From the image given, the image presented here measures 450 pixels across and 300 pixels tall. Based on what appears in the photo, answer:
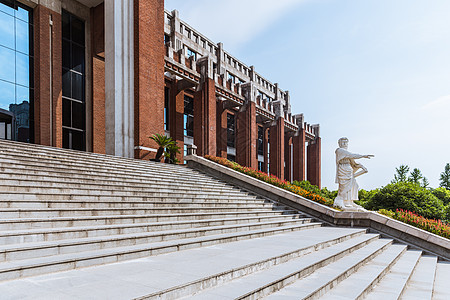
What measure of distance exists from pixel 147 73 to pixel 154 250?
13087 mm

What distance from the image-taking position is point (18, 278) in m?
3.12

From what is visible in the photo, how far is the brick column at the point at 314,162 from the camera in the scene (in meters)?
41.4

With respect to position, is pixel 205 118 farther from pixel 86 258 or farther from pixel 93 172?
pixel 86 258

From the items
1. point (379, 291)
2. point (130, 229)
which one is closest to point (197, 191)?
point (130, 229)

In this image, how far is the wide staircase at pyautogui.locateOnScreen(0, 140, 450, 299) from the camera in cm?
318

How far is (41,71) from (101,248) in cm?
1433

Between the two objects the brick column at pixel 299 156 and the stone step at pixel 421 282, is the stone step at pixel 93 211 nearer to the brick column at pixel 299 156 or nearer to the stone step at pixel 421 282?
the stone step at pixel 421 282

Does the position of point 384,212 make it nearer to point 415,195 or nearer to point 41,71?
point 415,195

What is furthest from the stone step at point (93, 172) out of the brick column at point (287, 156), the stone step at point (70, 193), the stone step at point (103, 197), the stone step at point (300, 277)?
the brick column at point (287, 156)

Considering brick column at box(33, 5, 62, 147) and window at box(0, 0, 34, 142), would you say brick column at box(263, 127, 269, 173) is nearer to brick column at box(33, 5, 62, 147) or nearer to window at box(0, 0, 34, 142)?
brick column at box(33, 5, 62, 147)

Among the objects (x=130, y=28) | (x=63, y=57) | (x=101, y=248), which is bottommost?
(x=101, y=248)

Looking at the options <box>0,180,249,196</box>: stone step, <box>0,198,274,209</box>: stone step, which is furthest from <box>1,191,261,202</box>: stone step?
<box>0,180,249,196</box>: stone step

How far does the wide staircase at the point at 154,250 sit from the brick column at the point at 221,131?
20.5 m

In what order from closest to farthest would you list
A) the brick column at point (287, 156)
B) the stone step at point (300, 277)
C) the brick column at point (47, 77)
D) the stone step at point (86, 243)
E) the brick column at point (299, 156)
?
the stone step at point (300, 277) → the stone step at point (86, 243) → the brick column at point (47, 77) → the brick column at point (299, 156) → the brick column at point (287, 156)
